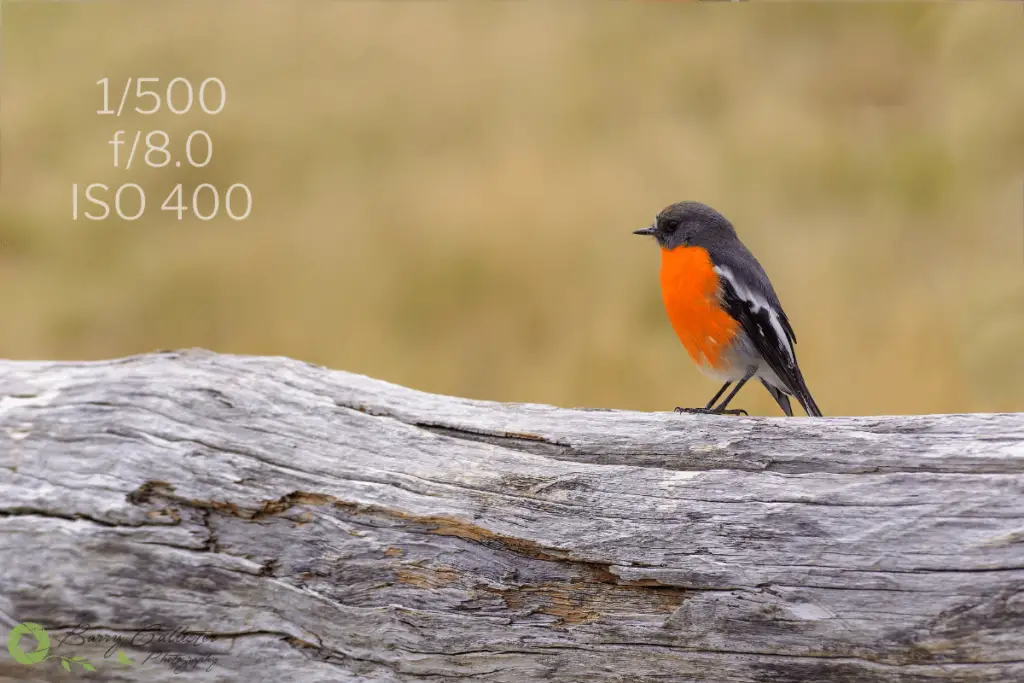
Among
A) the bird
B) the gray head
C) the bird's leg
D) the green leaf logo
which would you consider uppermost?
the gray head

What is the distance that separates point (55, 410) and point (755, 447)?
5.97ft

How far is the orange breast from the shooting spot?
2627 mm

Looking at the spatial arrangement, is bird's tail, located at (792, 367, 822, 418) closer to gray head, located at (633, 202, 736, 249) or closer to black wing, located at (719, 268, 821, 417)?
black wing, located at (719, 268, 821, 417)

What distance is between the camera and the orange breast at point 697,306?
2.63m

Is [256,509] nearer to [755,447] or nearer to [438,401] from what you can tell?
[438,401]

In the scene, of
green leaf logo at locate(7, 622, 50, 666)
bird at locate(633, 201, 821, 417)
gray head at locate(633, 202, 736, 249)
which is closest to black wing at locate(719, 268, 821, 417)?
bird at locate(633, 201, 821, 417)

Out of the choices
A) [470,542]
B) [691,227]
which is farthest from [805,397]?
[470,542]

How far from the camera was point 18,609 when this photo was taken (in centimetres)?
206

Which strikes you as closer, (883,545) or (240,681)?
(883,545)

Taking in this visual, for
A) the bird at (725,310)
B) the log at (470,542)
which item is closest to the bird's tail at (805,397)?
the bird at (725,310)

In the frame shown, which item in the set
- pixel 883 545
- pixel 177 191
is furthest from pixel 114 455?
pixel 177 191

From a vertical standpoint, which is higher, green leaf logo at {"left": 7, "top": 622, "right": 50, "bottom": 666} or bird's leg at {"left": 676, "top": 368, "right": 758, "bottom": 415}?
bird's leg at {"left": 676, "top": 368, "right": 758, "bottom": 415}

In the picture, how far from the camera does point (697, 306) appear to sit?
2.65 metres

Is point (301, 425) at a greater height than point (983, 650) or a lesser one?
greater
